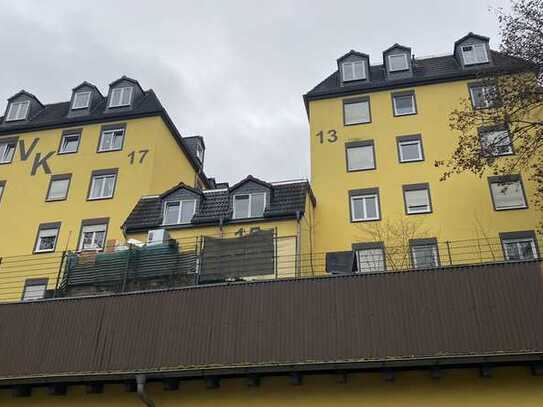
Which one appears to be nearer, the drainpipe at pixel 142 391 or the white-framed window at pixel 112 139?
the drainpipe at pixel 142 391

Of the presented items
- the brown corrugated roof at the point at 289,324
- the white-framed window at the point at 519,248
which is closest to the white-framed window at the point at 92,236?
the brown corrugated roof at the point at 289,324

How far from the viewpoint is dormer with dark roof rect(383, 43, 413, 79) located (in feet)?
90.6

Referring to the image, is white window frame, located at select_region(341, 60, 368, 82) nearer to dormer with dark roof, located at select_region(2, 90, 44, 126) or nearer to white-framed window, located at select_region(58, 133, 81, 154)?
white-framed window, located at select_region(58, 133, 81, 154)

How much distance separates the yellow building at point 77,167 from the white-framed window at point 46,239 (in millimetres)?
13

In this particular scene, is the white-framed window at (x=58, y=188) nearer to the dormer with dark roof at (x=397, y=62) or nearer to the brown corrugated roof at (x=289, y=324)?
the brown corrugated roof at (x=289, y=324)

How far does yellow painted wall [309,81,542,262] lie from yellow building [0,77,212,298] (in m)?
8.10

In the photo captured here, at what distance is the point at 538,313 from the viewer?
11.7 meters

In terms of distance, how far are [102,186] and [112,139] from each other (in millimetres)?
2858

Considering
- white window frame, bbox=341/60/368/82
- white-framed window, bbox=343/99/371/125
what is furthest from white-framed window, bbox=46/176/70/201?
white window frame, bbox=341/60/368/82

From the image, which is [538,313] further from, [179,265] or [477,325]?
[179,265]

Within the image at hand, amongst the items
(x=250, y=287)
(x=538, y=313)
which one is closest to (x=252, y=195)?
(x=250, y=287)

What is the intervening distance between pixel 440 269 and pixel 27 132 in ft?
79.5

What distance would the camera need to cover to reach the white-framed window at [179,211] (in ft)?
73.8

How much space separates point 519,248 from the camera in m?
21.8
